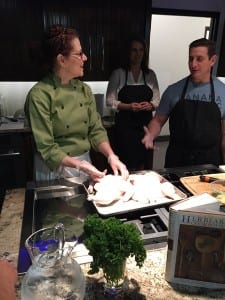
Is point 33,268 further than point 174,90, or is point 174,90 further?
point 174,90

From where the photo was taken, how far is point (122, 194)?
1.07m

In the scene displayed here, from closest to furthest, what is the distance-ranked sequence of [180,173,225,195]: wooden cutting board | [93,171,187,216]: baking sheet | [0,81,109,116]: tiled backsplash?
[93,171,187,216]: baking sheet
[180,173,225,195]: wooden cutting board
[0,81,109,116]: tiled backsplash

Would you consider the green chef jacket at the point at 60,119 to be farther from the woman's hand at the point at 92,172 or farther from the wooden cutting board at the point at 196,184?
the wooden cutting board at the point at 196,184

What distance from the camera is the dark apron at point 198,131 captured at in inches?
Answer: 64.9

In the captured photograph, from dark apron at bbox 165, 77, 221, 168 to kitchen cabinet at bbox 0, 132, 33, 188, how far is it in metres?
1.45

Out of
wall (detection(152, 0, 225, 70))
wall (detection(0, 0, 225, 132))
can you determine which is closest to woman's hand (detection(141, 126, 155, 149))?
wall (detection(0, 0, 225, 132))

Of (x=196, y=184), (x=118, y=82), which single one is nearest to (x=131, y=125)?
(x=118, y=82)

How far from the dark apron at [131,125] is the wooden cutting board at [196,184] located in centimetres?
145

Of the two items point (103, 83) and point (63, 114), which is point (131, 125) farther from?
point (63, 114)

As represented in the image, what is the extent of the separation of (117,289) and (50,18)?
2.52 m

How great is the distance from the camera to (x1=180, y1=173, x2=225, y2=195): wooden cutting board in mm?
1132

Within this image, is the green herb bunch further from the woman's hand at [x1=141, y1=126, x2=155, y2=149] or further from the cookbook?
the woman's hand at [x1=141, y1=126, x2=155, y2=149]

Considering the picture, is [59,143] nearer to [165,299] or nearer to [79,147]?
[79,147]

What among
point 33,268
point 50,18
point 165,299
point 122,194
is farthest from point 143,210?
point 50,18
